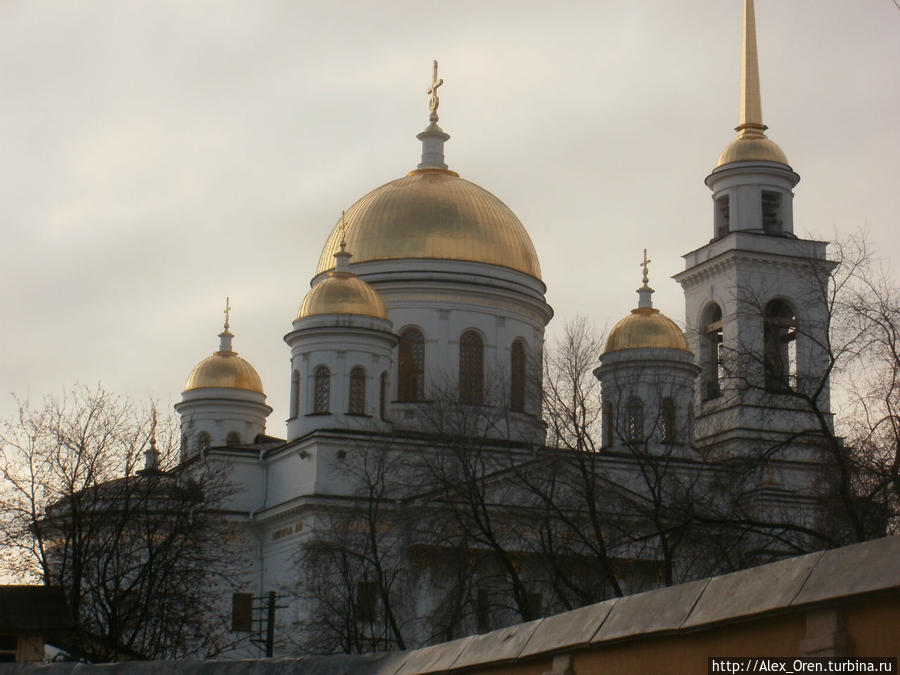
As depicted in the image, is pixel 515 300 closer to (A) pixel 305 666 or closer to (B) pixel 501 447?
(B) pixel 501 447

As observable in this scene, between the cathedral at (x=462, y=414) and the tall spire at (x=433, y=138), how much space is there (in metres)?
0.07

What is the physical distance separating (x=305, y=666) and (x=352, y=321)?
2717cm

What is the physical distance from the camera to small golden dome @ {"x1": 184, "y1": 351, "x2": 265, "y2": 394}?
49.1 meters

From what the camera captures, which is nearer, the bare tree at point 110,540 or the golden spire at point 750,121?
the bare tree at point 110,540

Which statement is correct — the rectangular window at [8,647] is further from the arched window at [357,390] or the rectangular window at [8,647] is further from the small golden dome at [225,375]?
the small golden dome at [225,375]

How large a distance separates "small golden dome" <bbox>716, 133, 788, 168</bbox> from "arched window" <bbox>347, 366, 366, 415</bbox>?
12.2 meters

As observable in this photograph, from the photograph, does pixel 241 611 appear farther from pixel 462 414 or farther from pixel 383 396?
pixel 462 414

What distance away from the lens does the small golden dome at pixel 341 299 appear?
133ft

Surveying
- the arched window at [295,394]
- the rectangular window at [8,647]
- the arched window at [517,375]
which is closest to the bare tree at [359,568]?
the arched window at [295,394]

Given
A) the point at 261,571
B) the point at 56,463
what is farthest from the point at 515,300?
the point at 56,463

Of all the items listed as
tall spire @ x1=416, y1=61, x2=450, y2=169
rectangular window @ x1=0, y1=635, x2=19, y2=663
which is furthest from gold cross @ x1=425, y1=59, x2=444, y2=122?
rectangular window @ x1=0, y1=635, x2=19, y2=663

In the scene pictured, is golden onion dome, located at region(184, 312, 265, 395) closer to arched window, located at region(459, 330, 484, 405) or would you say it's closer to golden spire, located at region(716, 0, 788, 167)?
arched window, located at region(459, 330, 484, 405)

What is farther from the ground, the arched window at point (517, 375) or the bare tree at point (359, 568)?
the arched window at point (517, 375)

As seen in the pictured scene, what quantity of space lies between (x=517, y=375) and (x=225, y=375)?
9.74 m
